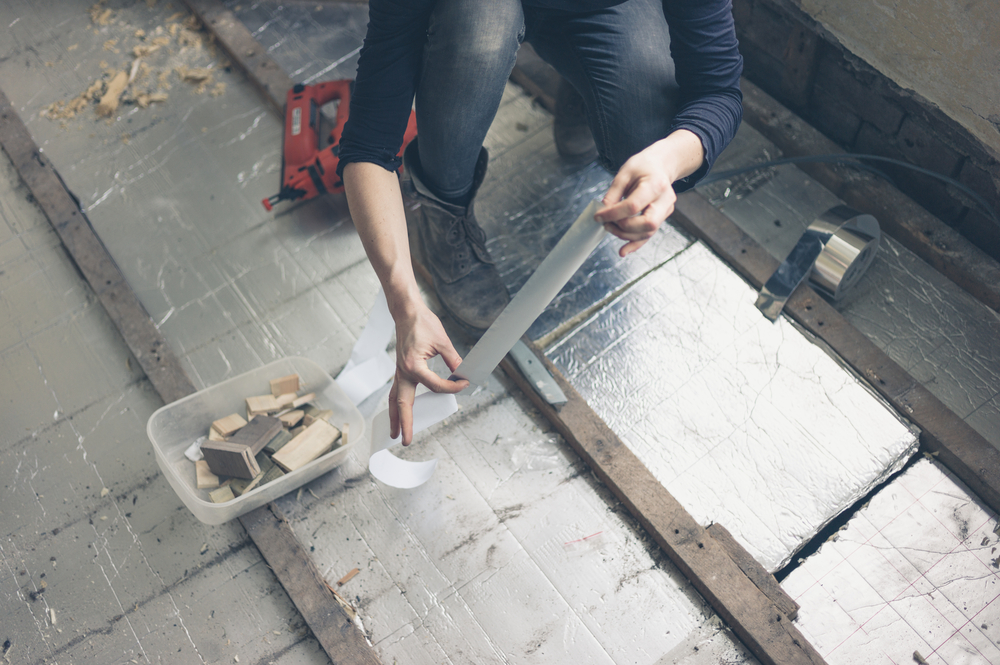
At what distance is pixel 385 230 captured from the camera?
116 cm

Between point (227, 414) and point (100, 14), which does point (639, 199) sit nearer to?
point (227, 414)

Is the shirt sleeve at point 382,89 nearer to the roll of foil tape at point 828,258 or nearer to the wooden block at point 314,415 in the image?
the wooden block at point 314,415

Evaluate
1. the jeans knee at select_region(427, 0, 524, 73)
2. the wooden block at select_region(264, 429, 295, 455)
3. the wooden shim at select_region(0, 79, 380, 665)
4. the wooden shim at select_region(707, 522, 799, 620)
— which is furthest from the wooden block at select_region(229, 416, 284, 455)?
the wooden shim at select_region(707, 522, 799, 620)

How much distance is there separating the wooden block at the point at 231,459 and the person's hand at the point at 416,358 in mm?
367

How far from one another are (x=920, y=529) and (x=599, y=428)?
0.66 m

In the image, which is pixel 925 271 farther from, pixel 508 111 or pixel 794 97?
pixel 508 111

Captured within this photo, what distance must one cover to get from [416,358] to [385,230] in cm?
23

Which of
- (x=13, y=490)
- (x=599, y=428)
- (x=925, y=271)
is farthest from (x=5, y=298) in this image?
(x=925, y=271)

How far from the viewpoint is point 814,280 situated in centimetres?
162

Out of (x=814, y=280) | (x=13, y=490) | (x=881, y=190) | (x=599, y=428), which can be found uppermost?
(x=881, y=190)

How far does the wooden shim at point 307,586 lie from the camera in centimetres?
126

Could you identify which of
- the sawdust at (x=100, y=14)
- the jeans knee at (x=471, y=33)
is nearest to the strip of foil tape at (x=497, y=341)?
the jeans knee at (x=471, y=33)

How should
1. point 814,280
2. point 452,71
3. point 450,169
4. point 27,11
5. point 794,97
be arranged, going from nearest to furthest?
point 452,71
point 450,169
point 814,280
point 794,97
point 27,11

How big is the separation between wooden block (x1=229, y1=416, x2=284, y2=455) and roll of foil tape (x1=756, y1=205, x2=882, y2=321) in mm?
1136
